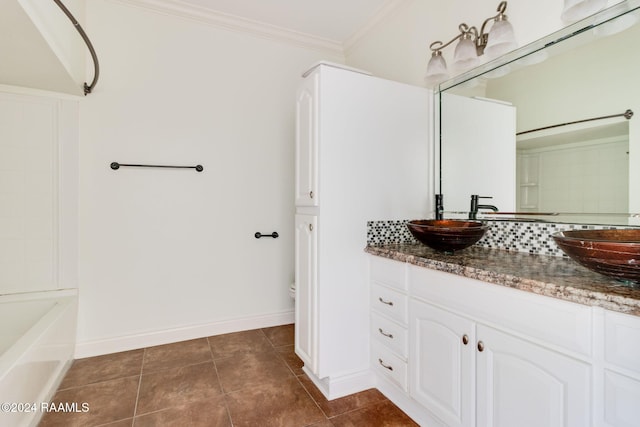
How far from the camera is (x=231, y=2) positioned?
7.72 ft

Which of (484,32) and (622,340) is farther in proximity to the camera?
(484,32)

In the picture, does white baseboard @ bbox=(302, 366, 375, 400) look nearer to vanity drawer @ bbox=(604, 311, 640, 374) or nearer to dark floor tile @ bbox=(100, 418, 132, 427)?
dark floor tile @ bbox=(100, 418, 132, 427)

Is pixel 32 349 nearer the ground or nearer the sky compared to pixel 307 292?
nearer the ground

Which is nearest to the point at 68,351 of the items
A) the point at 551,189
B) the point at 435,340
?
the point at 435,340

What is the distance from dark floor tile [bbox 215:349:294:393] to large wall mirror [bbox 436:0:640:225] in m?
1.48

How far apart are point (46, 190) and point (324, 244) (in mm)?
1887

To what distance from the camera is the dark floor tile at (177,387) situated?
1688 mm

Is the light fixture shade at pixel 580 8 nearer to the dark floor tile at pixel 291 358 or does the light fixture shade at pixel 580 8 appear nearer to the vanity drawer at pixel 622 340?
the vanity drawer at pixel 622 340

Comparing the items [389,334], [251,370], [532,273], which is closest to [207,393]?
[251,370]

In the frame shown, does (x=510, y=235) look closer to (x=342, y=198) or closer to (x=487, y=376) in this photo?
(x=487, y=376)

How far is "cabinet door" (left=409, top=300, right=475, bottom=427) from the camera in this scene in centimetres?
122

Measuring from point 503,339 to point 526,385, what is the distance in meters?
0.15

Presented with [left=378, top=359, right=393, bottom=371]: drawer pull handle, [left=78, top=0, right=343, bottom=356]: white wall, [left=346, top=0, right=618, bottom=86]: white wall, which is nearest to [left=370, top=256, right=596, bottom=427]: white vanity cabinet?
[left=378, top=359, right=393, bottom=371]: drawer pull handle

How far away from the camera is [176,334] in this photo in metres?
2.42
